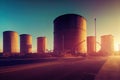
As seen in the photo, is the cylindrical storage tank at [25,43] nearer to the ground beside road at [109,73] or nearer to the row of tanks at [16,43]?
the row of tanks at [16,43]

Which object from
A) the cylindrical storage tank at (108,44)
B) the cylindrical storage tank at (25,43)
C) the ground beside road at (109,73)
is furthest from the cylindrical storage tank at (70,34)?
the ground beside road at (109,73)

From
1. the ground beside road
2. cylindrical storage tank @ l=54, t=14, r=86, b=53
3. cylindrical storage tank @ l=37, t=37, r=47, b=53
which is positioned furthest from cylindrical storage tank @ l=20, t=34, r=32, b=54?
the ground beside road

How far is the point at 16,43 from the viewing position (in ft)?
158

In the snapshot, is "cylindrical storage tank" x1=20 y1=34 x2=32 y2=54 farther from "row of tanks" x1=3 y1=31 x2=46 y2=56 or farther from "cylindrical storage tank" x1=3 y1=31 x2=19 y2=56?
"cylindrical storage tank" x1=3 y1=31 x2=19 y2=56

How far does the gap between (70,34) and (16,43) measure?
2120 centimetres

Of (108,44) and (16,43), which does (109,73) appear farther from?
(108,44)

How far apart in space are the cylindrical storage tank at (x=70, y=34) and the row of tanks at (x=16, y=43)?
12.9 m

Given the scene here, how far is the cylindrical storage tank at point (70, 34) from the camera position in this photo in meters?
36.9

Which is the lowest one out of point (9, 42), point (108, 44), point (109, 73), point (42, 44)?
point (109, 73)

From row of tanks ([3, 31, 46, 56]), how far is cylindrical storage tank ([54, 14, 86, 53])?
12.9 meters

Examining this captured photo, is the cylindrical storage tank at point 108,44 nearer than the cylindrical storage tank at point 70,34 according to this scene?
No

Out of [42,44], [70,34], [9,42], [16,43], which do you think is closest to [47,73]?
[70,34]

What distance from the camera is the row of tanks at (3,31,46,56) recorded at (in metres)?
45.8

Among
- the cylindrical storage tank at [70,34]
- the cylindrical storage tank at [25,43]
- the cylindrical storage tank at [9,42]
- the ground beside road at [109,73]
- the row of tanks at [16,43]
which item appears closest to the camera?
the ground beside road at [109,73]
